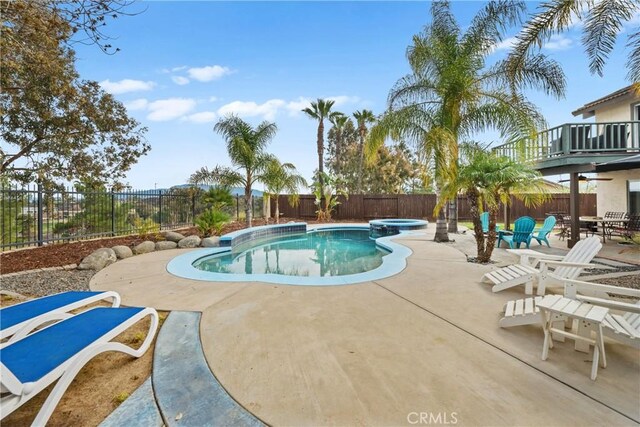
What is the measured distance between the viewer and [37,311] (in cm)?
270

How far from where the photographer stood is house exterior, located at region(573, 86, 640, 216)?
10883mm

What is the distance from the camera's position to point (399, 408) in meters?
2.01

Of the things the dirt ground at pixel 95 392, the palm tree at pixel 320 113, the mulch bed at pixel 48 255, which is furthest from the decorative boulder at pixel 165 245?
the palm tree at pixel 320 113

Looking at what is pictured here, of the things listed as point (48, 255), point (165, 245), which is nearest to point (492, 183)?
point (165, 245)

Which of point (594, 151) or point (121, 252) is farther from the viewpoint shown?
point (594, 151)

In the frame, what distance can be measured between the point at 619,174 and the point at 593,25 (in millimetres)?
9624

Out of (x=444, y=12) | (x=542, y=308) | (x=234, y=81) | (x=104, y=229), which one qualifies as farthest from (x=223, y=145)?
(x=542, y=308)

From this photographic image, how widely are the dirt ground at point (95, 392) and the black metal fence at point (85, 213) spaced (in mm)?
6380

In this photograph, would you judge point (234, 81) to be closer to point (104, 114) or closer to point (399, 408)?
point (104, 114)

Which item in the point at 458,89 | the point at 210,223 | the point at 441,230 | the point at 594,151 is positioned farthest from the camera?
the point at 210,223

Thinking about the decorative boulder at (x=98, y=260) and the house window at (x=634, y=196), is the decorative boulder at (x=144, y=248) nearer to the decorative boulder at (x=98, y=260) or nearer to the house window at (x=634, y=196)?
the decorative boulder at (x=98, y=260)

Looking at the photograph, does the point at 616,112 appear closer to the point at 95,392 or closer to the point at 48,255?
the point at 95,392

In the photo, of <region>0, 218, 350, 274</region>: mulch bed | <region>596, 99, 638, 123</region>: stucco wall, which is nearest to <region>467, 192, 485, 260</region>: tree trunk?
<region>0, 218, 350, 274</region>: mulch bed

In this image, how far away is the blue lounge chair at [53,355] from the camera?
1688 mm
